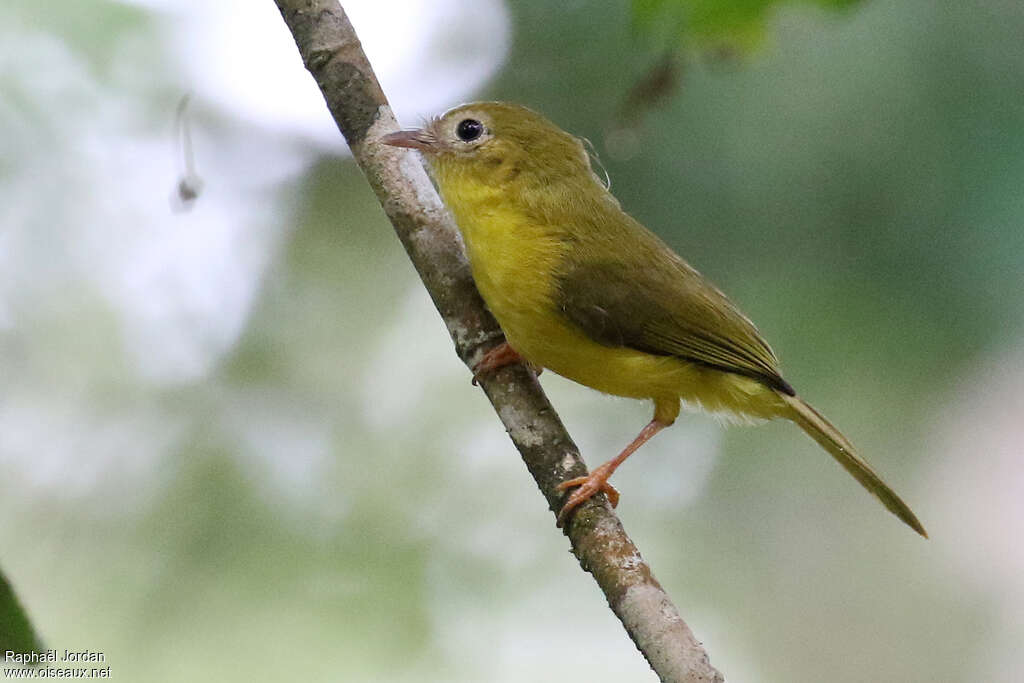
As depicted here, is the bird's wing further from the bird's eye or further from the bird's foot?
the bird's foot

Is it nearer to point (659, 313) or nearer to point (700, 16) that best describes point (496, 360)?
point (659, 313)

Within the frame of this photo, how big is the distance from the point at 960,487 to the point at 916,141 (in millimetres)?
2006

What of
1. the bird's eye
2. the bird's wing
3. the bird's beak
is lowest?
the bird's wing

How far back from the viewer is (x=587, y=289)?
3338mm

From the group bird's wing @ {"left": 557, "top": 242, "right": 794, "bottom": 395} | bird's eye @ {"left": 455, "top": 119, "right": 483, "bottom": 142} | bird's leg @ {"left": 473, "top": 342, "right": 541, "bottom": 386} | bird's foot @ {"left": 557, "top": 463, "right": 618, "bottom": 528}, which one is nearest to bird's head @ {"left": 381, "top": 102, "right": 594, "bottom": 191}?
bird's eye @ {"left": 455, "top": 119, "right": 483, "bottom": 142}

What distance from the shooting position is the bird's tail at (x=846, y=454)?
3451 mm

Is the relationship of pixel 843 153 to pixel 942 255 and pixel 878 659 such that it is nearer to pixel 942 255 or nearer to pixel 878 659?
pixel 942 255

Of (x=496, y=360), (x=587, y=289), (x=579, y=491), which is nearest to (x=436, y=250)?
(x=496, y=360)

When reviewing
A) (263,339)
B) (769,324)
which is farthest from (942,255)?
(263,339)

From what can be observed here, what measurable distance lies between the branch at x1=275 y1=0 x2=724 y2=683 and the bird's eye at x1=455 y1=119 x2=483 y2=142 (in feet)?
1.71

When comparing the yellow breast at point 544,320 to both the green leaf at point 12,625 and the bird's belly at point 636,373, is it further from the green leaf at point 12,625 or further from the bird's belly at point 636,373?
the green leaf at point 12,625

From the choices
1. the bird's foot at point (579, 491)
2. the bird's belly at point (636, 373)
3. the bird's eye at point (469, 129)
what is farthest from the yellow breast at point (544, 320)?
the bird's foot at point (579, 491)

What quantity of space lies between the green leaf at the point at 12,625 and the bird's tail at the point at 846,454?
243 cm

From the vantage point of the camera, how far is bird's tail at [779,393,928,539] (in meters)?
3.45
